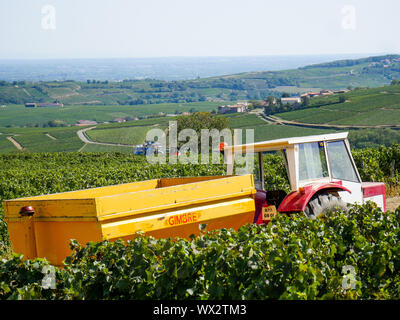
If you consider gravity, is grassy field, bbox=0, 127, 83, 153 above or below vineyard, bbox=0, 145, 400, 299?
below

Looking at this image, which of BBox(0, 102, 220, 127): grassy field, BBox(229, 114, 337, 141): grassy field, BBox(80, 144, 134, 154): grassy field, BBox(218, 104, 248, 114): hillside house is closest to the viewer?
BBox(229, 114, 337, 141): grassy field

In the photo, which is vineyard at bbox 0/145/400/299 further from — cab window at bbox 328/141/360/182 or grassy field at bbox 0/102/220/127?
grassy field at bbox 0/102/220/127

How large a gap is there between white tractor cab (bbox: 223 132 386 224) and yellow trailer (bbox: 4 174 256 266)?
3.17 feet

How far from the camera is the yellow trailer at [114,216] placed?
620cm

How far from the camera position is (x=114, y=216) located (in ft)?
20.4

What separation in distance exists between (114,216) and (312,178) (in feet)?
11.0

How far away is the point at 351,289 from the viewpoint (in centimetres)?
498

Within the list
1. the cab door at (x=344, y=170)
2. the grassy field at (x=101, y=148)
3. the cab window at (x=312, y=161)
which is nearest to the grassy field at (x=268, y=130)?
the grassy field at (x=101, y=148)

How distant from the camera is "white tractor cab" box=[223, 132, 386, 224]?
782 cm

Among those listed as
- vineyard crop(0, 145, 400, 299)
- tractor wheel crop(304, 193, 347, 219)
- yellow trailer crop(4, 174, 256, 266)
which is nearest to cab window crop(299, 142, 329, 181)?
tractor wheel crop(304, 193, 347, 219)

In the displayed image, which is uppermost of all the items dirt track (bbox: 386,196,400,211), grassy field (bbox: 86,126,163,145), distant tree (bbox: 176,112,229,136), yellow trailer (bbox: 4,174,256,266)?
yellow trailer (bbox: 4,174,256,266)

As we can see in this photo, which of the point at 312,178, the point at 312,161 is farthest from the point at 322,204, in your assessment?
the point at 312,161

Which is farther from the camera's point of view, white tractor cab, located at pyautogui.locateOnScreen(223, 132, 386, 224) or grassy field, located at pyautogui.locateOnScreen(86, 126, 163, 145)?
grassy field, located at pyautogui.locateOnScreen(86, 126, 163, 145)
